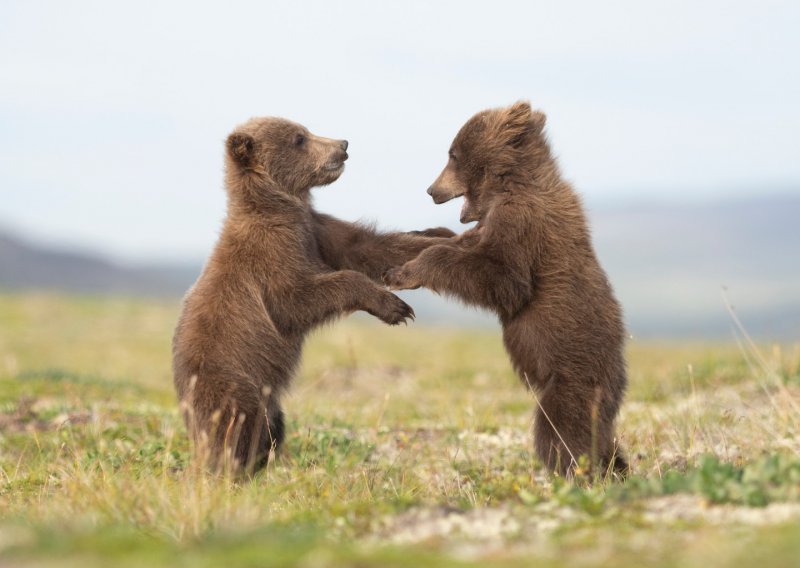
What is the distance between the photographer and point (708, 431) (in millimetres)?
7688

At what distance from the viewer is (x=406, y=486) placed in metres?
6.61

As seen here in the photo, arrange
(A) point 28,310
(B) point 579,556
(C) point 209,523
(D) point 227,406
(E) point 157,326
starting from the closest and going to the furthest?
1. (B) point 579,556
2. (C) point 209,523
3. (D) point 227,406
4. (E) point 157,326
5. (A) point 28,310

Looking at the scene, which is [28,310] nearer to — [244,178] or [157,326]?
[157,326]

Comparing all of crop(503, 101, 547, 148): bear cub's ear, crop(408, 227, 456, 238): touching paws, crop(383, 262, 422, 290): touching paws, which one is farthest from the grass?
crop(503, 101, 547, 148): bear cub's ear

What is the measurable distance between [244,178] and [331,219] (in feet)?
2.28

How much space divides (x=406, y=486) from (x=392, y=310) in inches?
45.3

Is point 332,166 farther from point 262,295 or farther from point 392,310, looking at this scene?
point 392,310

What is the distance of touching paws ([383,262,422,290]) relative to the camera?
21.1ft

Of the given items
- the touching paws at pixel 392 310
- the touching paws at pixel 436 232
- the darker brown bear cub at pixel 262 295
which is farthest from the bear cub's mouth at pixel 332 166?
the touching paws at pixel 392 310

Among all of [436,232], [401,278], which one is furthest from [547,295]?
[436,232]

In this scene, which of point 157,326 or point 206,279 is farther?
point 157,326

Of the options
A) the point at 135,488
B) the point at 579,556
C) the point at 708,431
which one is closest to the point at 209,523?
the point at 135,488

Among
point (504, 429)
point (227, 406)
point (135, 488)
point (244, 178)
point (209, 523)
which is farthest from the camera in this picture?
point (504, 429)

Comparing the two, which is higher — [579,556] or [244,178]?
[244,178]
